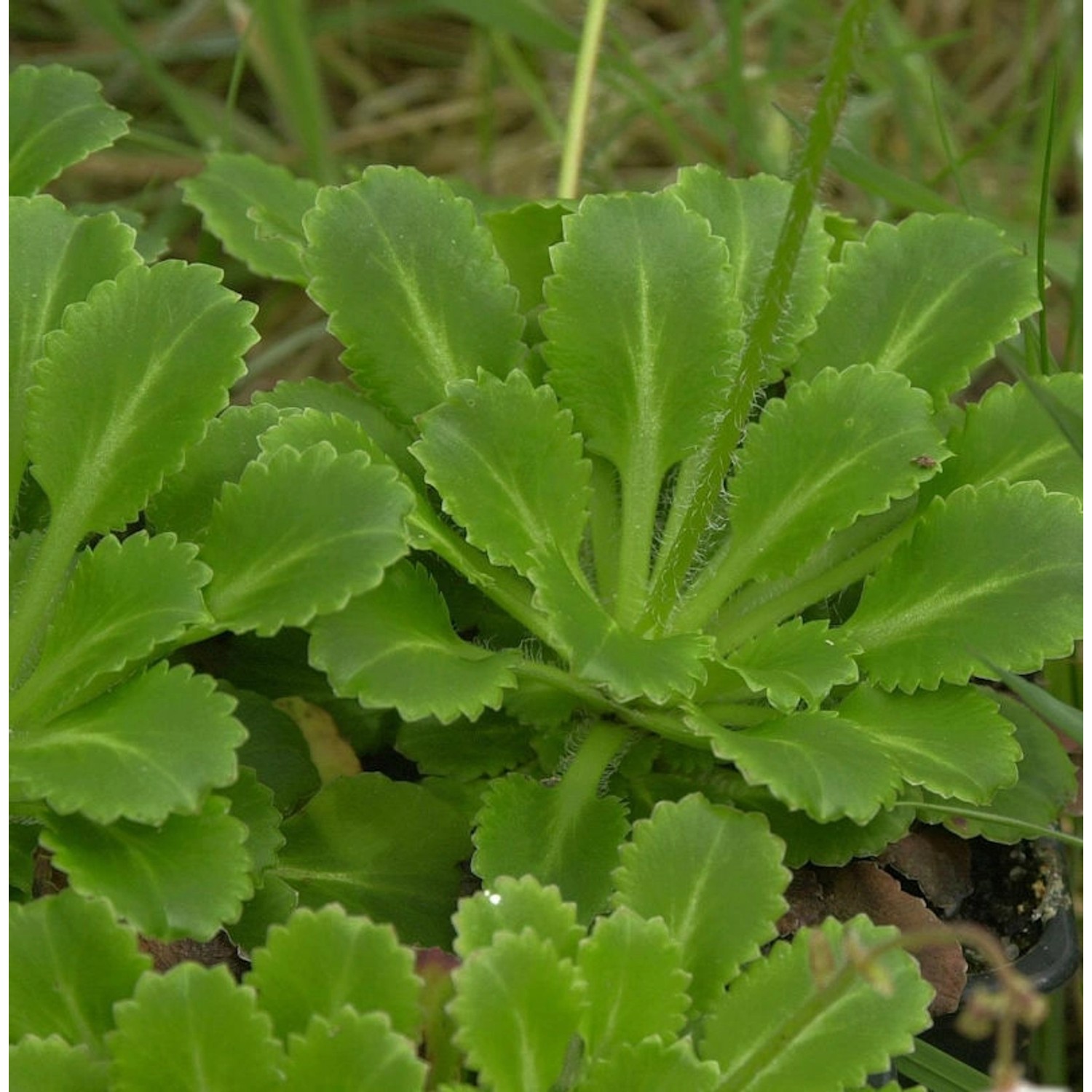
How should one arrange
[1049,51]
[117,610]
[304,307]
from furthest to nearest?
[1049,51], [304,307], [117,610]

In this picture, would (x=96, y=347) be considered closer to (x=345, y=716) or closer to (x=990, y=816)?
(x=345, y=716)

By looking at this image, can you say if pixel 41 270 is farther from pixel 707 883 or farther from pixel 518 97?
pixel 518 97

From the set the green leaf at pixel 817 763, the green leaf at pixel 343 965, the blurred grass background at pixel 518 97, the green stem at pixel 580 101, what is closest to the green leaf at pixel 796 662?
the green leaf at pixel 817 763

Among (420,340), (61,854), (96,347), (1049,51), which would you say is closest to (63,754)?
(61,854)

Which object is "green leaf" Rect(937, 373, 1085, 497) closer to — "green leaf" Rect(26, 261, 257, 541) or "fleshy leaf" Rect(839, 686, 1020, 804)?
"fleshy leaf" Rect(839, 686, 1020, 804)

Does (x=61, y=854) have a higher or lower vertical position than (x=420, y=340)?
lower

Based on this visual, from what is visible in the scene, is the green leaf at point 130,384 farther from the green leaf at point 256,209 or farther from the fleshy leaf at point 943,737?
Result: the fleshy leaf at point 943,737

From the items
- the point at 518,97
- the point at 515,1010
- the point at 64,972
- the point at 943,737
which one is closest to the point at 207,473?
the point at 64,972

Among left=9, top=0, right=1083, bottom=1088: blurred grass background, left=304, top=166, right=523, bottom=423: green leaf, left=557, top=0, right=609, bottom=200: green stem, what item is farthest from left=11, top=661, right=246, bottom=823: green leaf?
left=9, top=0, right=1083, bottom=1088: blurred grass background
